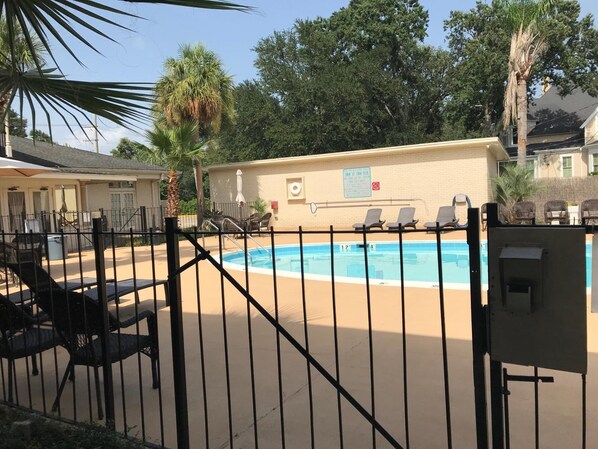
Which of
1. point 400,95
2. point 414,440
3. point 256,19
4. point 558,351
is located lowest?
point 414,440

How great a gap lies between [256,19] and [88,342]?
2.45 metres

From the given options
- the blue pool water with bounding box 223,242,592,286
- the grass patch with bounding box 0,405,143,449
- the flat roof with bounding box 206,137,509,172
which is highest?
the flat roof with bounding box 206,137,509,172

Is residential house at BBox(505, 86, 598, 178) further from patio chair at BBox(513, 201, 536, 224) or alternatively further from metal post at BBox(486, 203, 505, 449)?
metal post at BBox(486, 203, 505, 449)

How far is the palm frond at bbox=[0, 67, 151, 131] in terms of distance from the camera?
11.0ft

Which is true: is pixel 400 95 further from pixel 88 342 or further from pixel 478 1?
pixel 88 342

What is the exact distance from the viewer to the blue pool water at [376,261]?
433 inches

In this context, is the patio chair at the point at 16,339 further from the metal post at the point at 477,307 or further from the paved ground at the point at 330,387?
the metal post at the point at 477,307

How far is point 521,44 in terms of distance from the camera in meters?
21.4

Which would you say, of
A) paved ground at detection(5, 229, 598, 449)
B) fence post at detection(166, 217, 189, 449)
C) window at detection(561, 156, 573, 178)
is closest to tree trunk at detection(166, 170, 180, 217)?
paved ground at detection(5, 229, 598, 449)

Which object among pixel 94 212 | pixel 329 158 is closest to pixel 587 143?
pixel 329 158

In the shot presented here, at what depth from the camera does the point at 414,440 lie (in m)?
2.88

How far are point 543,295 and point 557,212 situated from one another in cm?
1738

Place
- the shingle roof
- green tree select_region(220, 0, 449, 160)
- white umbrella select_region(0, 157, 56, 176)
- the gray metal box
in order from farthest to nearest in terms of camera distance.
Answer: green tree select_region(220, 0, 449, 160), the shingle roof, white umbrella select_region(0, 157, 56, 176), the gray metal box

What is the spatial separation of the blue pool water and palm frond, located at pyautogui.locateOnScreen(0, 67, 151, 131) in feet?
22.8
